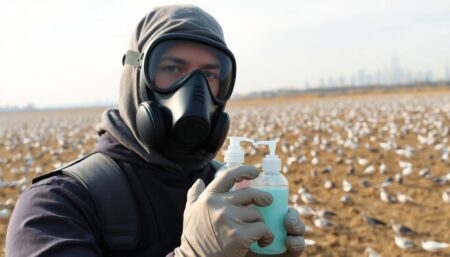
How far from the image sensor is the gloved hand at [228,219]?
1.38 metres

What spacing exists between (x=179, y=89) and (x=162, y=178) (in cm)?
42

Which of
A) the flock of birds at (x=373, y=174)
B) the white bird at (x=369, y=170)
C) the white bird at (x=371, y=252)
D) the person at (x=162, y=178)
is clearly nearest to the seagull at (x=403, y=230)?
the flock of birds at (x=373, y=174)

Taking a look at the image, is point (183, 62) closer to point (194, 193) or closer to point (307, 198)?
point (194, 193)

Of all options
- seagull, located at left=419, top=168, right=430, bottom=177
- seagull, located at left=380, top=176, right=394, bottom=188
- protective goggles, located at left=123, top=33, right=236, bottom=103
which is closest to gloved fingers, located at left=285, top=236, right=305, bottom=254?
protective goggles, located at left=123, top=33, right=236, bottom=103

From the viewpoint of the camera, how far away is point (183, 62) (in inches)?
79.2

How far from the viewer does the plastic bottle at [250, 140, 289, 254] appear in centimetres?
149

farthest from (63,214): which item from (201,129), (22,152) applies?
(22,152)

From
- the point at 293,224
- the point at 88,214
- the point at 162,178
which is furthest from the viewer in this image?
the point at 162,178

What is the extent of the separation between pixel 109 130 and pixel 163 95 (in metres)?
0.30

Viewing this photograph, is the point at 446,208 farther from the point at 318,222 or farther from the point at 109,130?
the point at 109,130

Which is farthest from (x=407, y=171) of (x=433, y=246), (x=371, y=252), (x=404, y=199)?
(x=371, y=252)

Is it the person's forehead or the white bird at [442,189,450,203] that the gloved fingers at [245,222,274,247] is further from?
the white bird at [442,189,450,203]

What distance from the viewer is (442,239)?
460cm

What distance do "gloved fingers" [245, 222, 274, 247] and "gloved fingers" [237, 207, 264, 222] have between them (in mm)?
19
